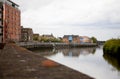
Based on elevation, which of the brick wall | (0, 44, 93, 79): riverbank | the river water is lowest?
the river water

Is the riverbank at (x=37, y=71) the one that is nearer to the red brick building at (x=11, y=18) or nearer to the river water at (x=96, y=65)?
the river water at (x=96, y=65)

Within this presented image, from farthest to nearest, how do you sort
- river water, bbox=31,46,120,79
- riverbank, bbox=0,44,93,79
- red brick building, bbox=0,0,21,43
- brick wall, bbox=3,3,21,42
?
brick wall, bbox=3,3,21,42 < red brick building, bbox=0,0,21,43 < river water, bbox=31,46,120,79 < riverbank, bbox=0,44,93,79

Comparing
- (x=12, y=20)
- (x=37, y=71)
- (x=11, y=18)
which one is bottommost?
(x=37, y=71)

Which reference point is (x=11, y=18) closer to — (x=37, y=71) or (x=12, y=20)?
(x=12, y=20)

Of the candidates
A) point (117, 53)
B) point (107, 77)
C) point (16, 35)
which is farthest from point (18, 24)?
point (107, 77)

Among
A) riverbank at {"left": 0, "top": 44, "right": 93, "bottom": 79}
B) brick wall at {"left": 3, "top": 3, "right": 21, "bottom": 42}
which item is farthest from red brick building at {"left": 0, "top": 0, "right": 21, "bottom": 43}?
riverbank at {"left": 0, "top": 44, "right": 93, "bottom": 79}

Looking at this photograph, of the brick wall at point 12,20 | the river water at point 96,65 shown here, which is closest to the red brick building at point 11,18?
the brick wall at point 12,20

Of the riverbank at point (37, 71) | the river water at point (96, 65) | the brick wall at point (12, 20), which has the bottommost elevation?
the river water at point (96, 65)

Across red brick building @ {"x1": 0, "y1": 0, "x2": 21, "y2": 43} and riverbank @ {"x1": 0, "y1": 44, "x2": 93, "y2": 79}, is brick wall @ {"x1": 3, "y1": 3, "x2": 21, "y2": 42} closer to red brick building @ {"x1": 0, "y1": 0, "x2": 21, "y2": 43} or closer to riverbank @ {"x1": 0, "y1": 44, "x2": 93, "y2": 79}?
red brick building @ {"x1": 0, "y1": 0, "x2": 21, "y2": 43}

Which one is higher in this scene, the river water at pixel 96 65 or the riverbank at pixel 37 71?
the riverbank at pixel 37 71

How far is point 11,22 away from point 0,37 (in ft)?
98.5

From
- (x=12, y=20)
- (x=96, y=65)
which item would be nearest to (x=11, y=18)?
(x=12, y=20)

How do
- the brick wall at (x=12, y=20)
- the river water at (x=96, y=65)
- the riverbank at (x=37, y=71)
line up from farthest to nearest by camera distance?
1. the brick wall at (x=12, y=20)
2. the river water at (x=96, y=65)
3. the riverbank at (x=37, y=71)

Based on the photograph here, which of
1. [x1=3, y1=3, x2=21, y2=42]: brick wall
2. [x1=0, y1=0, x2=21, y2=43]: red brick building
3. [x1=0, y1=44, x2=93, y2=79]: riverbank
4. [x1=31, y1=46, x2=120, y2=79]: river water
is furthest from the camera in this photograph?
[x1=3, y1=3, x2=21, y2=42]: brick wall
